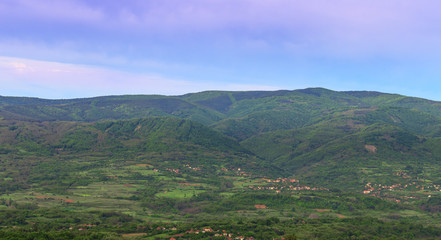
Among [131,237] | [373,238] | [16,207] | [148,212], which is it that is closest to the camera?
[131,237]

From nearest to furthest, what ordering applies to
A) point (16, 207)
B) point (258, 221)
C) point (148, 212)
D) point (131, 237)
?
point (131, 237) < point (258, 221) < point (16, 207) < point (148, 212)

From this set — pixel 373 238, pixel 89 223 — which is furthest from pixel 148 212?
pixel 373 238

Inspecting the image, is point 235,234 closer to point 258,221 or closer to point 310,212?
point 258,221

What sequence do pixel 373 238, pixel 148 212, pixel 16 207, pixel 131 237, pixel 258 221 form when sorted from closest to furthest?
pixel 131 237
pixel 373 238
pixel 258 221
pixel 16 207
pixel 148 212

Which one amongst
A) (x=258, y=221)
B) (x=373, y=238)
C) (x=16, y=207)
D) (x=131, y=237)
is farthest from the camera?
(x=16, y=207)

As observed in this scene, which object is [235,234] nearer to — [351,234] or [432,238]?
[351,234]

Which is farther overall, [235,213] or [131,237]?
[235,213]

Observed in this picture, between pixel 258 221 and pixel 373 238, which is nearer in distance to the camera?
pixel 373 238

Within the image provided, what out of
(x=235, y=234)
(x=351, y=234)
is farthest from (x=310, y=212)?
(x=235, y=234)
